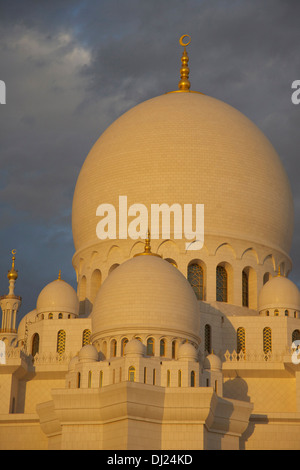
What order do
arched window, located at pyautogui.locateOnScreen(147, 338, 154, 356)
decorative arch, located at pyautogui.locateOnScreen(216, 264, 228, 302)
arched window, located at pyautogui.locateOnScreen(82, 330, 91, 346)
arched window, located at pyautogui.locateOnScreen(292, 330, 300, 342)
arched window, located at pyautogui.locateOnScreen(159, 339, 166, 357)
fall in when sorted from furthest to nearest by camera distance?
decorative arch, located at pyautogui.locateOnScreen(216, 264, 228, 302)
arched window, located at pyautogui.locateOnScreen(82, 330, 91, 346)
arched window, located at pyautogui.locateOnScreen(292, 330, 300, 342)
arched window, located at pyautogui.locateOnScreen(159, 339, 166, 357)
arched window, located at pyautogui.locateOnScreen(147, 338, 154, 356)

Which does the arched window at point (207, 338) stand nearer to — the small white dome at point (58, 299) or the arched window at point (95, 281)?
the small white dome at point (58, 299)

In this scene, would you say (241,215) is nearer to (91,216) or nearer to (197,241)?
(197,241)

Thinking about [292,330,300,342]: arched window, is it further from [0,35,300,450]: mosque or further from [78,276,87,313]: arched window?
[78,276,87,313]: arched window

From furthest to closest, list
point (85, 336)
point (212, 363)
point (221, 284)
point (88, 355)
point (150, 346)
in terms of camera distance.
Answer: point (221, 284) → point (85, 336) → point (212, 363) → point (150, 346) → point (88, 355)

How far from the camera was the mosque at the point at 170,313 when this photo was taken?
36062 millimetres

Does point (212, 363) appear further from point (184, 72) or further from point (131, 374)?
point (184, 72)

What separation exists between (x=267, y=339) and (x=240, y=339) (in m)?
1.22

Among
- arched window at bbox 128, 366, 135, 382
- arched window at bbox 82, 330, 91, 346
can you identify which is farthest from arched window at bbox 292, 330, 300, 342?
arched window at bbox 128, 366, 135, 382

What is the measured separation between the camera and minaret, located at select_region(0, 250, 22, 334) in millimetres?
51656

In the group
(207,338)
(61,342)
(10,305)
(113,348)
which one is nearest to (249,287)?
(207,338)

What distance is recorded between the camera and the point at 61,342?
4341 cm

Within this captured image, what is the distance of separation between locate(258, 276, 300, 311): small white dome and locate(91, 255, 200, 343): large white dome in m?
4.93

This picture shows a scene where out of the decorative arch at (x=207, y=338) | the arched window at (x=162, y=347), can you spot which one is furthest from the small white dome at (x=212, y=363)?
the decorative arch at (x=207, y=338)

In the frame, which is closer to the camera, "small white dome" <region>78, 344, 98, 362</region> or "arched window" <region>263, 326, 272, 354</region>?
"small white dome" <region>78, 344, 98, 362</region>
